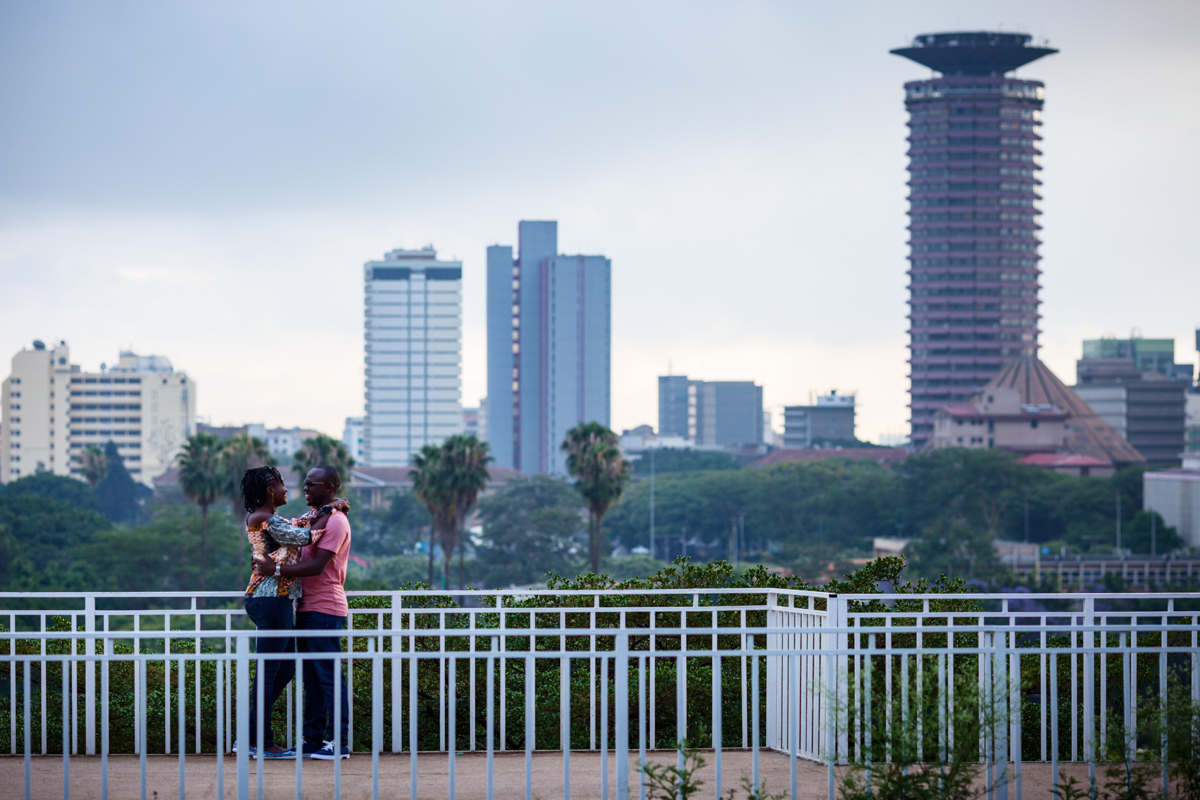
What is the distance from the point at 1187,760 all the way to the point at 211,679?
8.18 m

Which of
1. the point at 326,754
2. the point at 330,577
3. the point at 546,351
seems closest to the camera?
the point at 330,577

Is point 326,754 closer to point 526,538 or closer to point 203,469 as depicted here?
point 203,469

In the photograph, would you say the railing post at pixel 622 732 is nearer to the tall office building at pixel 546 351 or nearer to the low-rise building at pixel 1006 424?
the low-rise building at pixel 1006 424

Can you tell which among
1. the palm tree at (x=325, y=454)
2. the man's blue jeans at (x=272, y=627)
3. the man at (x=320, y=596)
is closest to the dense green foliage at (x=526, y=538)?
the palm tree at (x=325, y=454)

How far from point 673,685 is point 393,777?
339cm

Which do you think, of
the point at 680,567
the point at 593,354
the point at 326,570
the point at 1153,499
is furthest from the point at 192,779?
the point at 593,354

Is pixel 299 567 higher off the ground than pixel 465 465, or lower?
higher

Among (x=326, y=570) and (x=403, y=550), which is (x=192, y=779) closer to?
(x=326, y=570)

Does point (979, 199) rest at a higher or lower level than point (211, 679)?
higher

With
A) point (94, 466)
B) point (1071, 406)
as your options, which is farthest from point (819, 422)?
point (94, 466)

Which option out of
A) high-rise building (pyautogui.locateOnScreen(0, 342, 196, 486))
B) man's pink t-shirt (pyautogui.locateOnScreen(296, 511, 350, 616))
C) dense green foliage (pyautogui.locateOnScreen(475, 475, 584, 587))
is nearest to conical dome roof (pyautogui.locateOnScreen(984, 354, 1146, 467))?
dense green foliage (pyautogui.locateOnScreen(475, 475, 584, 587))

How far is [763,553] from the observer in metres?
89.6

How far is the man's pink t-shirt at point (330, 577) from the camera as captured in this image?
636 centimetres

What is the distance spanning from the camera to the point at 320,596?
650 cm
